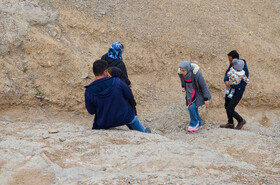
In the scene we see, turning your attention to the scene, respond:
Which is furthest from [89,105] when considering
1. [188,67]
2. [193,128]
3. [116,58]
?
[193,128]

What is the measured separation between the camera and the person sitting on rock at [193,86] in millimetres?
5395

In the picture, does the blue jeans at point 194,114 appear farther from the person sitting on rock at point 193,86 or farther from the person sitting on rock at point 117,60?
the person sitting on rock at point 117,60

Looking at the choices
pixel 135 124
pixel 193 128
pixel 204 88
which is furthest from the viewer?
pixel 193 128

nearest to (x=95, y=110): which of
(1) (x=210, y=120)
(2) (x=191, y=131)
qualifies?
(2) (x=191, y=131)

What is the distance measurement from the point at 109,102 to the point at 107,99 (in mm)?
54

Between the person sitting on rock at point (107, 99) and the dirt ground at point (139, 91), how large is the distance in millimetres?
233

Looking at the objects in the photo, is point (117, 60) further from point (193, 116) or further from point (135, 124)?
point (193, 116)

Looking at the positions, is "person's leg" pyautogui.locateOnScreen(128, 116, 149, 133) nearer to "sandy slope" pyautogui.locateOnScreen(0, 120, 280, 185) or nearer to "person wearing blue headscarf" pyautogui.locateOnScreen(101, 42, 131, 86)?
"sandy slope" pyautogui.locateOnScreen(0, 120, 280, 185)

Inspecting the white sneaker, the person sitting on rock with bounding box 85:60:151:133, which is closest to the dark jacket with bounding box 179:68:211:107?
the white sneaker

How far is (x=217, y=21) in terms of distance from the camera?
8992 millimetres

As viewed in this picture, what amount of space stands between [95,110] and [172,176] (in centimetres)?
177

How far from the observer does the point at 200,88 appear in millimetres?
5594

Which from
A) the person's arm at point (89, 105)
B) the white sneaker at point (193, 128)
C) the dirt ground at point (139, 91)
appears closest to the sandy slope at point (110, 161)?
the dirt ground at point (139, 91)

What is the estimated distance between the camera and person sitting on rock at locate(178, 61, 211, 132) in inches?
212
